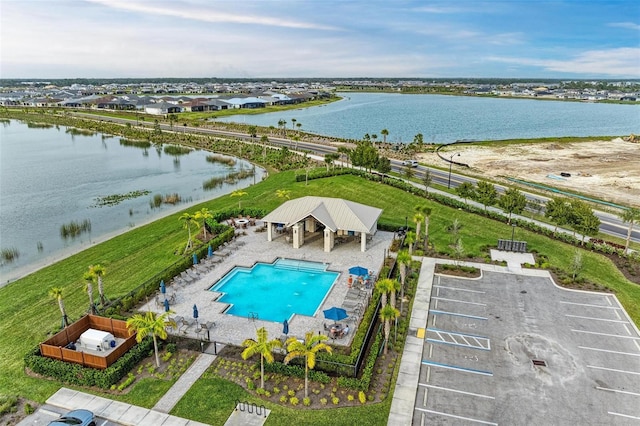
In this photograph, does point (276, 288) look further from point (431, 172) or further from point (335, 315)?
point (431, 172)

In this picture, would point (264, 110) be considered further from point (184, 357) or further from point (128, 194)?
point (184, 357)

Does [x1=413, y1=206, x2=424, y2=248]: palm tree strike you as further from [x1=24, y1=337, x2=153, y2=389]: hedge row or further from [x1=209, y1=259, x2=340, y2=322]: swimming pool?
[x1=24, y1=337, x2=153, y2=389]: hedge row

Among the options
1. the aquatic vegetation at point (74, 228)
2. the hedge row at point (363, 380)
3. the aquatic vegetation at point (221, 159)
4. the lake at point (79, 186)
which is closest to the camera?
the hedge row at point (363, 380)

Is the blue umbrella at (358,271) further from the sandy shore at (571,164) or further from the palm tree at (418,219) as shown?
the sandy shore at (571,164)

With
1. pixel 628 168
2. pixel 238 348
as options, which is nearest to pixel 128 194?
pixel 238 348

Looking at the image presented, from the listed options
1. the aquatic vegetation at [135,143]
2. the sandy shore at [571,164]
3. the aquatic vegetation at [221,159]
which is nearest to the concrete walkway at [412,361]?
the sandy shore at [571,164]
